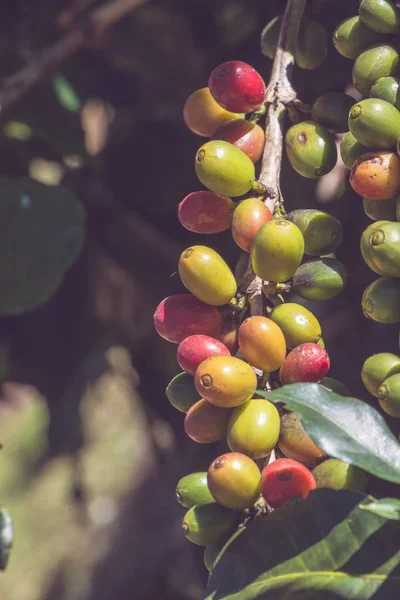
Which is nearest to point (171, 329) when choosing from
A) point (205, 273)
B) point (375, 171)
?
point (205, 273)

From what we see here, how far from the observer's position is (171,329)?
3.34 feet

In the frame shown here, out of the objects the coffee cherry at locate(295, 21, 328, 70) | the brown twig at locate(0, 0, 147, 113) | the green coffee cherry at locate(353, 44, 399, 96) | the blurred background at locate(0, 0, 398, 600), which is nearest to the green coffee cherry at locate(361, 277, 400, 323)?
the green coffee cherry at locate(353, 44, 399, 96)

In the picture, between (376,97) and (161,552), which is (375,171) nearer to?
(376,97)

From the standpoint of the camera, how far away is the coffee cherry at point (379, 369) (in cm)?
95

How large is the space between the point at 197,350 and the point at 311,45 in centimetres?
60

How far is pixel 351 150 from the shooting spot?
105 cm

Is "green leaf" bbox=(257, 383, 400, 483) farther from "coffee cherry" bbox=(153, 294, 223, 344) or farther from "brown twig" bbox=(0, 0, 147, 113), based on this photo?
"brown twig" bbox=(0, 0, 147, 113)

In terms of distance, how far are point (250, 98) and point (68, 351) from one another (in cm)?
135

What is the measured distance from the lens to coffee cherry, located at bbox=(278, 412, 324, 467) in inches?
36.4

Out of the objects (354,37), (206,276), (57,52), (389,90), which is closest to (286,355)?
(206,276)

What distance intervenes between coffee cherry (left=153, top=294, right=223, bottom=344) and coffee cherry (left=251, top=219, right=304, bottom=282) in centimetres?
10

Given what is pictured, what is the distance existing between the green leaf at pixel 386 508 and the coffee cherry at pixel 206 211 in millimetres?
470

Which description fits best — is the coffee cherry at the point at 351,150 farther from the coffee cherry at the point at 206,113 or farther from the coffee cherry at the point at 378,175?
the coffee cherry at the point at 206,113

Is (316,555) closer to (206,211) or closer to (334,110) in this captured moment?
(206,211)
